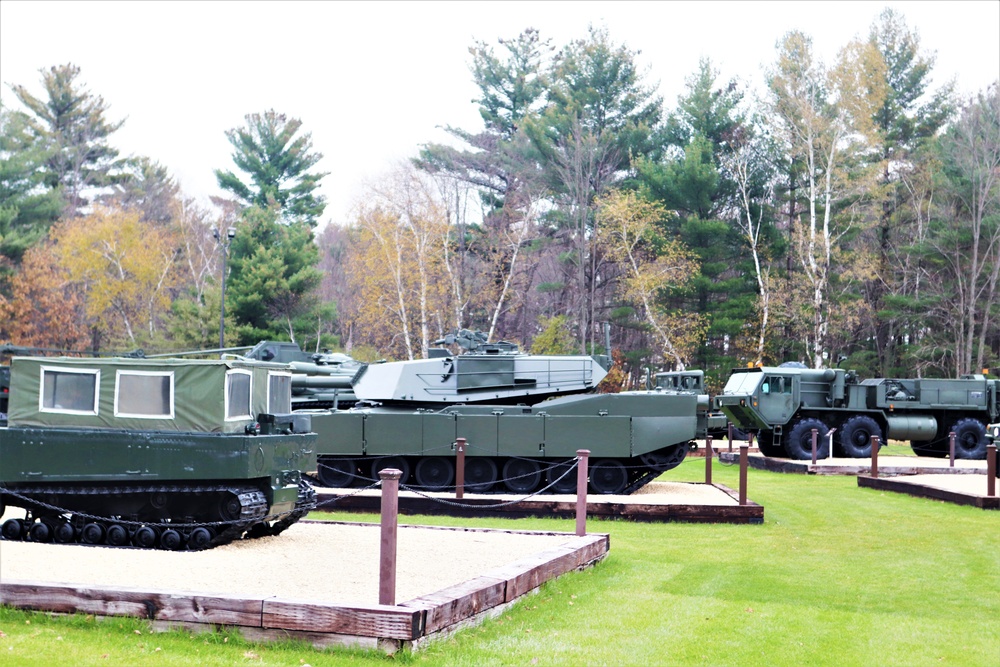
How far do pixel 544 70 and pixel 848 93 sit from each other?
14.0m

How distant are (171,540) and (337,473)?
910 cm

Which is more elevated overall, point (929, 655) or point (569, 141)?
point (569, 141)

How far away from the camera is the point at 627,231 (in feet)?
144

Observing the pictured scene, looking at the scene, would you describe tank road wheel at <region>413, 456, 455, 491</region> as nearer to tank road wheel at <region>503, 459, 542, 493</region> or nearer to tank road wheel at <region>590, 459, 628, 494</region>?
tank road wheel at <region>503, 459, 542, 493</region>

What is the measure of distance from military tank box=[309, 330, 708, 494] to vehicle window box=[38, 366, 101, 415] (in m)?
7.94

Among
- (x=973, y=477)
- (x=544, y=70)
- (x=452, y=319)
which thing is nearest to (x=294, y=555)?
(x=973, y=477)

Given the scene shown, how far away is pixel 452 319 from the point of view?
4600 centimetres

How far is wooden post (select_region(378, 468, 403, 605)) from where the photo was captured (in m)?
7.73

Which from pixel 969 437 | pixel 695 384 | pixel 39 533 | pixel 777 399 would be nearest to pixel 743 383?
pixel 777 399

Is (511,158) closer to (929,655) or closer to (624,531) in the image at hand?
(624,531)

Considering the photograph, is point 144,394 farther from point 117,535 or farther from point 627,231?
point 627,231

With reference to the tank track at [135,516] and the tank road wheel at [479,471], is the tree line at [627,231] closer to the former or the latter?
the tank road wheel at [479,471]

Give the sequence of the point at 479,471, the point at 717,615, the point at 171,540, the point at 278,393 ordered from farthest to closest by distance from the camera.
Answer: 1. the point at 479,471
2. the point at 278,393
3. the point at 171,540
4. the point at 717,615

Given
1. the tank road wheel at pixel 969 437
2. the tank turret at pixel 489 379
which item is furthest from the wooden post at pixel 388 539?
the tank road wheel at pixel 969 437
